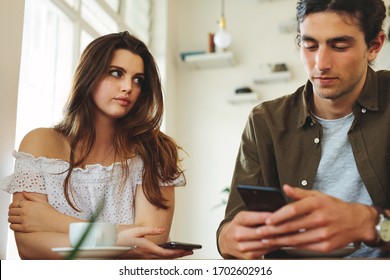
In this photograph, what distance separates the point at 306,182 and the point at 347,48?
42 centimetres

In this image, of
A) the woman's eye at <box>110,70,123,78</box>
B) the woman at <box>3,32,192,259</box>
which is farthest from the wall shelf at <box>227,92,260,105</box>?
the woman's eye at <box>110,70,123,78</box>

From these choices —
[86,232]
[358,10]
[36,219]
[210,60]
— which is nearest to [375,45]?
[358,10]

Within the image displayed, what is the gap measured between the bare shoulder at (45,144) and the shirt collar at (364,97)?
0.82 meters

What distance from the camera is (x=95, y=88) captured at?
177cm

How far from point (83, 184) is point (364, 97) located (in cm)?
97

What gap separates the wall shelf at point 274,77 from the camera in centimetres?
423

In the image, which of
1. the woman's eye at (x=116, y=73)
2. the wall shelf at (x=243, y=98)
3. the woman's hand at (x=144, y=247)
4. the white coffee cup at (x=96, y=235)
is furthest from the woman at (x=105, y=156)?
the wall shelf at (x=243, y=98)

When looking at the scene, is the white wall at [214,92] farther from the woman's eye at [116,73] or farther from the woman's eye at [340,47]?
the woman's eye at [340,47]

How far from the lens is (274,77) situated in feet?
Result: 14.0

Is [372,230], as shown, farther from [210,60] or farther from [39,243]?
[210,60]

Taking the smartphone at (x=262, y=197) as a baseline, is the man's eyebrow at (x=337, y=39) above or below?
above

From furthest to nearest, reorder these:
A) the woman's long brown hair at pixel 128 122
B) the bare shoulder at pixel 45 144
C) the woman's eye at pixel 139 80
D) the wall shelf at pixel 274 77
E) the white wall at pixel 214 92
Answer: the white wall at pixel 214 92 → the wall shelf at pixel 274 77 → the woman's eye at pixel 139 80 → the woman's long brown hair at pixel 128 122 → the bare shoulder at pixel 45 144
